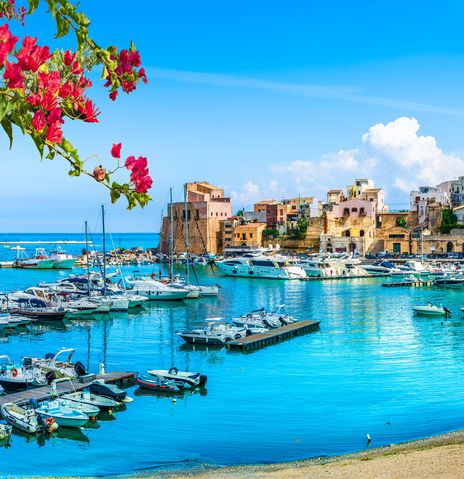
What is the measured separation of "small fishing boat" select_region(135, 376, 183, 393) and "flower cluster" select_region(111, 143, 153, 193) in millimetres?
21752

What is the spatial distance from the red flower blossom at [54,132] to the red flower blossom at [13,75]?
0.28 meters

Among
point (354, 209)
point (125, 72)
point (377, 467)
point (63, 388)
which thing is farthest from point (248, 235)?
point (125, 72)

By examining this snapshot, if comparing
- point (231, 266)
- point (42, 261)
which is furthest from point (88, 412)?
point (42, 261)

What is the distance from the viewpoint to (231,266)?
8344 centimetres

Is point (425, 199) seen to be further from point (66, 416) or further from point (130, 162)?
point (130, 162)

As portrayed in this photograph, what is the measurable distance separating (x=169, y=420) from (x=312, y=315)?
86.7 feet

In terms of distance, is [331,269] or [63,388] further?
[331,269]

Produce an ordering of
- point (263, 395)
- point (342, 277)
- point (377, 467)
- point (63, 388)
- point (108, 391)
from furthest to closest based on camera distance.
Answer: point (342, 277)
point (263, 395)
point (63, 388)
point (108, 391)
point (377, 467)

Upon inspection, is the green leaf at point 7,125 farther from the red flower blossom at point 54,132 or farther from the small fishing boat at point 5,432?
the small fishing boat at point 5,432

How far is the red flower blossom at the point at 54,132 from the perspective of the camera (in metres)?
3.65

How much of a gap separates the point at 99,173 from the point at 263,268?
250 ft

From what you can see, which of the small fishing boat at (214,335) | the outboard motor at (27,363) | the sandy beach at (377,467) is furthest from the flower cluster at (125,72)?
the small fishing boat at (214,335)

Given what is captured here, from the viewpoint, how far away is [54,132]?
3.66 m

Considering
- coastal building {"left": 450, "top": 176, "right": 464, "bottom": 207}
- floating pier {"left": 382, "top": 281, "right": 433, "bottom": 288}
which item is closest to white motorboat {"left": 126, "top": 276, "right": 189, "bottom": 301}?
floating pier {"left": 382, "top": 281, "right": 433, "bottom": 288}
